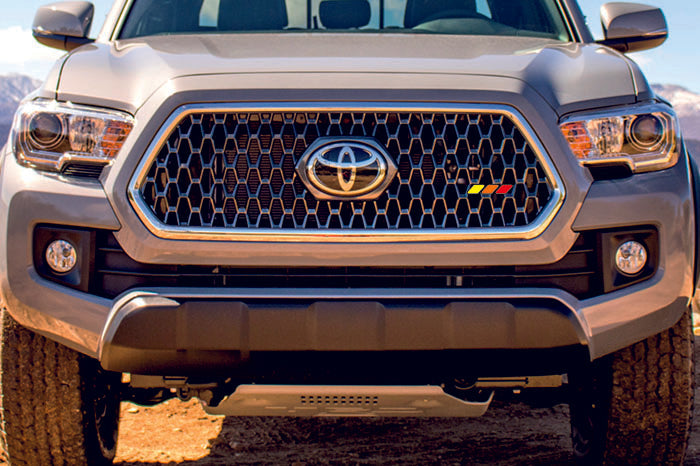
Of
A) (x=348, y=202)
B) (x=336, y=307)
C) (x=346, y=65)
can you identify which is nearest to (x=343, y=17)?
(x=346, y=65)

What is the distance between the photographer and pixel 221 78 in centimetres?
256

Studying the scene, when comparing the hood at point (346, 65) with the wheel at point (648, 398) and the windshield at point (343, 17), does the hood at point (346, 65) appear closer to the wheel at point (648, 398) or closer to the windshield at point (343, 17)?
the windshield at point (343, 17)

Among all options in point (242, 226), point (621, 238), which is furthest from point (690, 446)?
point (242, 226)

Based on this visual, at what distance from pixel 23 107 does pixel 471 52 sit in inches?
61.7

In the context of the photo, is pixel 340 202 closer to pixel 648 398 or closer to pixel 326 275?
pixel 326 275

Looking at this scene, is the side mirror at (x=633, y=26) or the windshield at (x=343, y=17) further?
the windshield at (x=343, y=17)

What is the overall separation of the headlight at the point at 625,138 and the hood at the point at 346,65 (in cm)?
6

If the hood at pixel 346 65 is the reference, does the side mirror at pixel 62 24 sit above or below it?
above

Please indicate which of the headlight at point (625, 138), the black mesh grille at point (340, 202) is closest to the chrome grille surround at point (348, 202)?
the black mesh grille at point (340, 202)

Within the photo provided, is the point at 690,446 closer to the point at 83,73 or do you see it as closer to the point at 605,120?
the point at 605,120

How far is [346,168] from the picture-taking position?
2.46 m

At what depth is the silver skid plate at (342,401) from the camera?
2.60 meters

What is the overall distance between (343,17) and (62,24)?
127cm

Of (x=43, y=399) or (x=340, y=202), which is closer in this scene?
(x=340, y=202)
